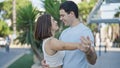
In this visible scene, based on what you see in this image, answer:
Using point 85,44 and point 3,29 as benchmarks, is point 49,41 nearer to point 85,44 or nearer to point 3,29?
point 85,44

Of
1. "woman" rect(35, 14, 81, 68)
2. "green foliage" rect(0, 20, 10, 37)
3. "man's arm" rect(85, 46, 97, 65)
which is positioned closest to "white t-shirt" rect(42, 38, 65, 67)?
"woman" rect(35, 14, 81, 68)

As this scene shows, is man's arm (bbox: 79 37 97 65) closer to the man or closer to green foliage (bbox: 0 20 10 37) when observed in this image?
Result: the man

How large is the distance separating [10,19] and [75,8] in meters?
65.7

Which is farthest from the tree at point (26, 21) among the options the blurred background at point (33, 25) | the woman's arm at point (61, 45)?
the woman's arm at point (61, 45)

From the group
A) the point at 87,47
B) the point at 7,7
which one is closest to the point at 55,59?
the point at 87,47

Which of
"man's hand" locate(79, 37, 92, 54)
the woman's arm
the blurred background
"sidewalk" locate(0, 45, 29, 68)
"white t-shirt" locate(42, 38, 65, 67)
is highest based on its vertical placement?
"man's hand" locate(79, 37, 92, 54)

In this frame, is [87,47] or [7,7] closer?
[87,47]

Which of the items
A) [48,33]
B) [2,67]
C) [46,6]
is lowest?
[2,67]

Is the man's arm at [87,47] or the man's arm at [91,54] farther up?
the man's arm at [87,47]

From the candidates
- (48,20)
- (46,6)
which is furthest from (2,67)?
(48,20)

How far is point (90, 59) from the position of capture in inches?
171

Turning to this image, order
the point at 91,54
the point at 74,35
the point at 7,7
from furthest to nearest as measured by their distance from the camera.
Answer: the point at 7,7
the point at 74,35
the point at 91,54

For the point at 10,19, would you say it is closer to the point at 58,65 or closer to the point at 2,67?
the point at 2,67

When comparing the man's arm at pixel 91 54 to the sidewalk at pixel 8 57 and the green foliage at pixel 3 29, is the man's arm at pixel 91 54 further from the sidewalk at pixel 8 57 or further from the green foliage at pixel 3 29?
the green foliage at pixel 3 29
